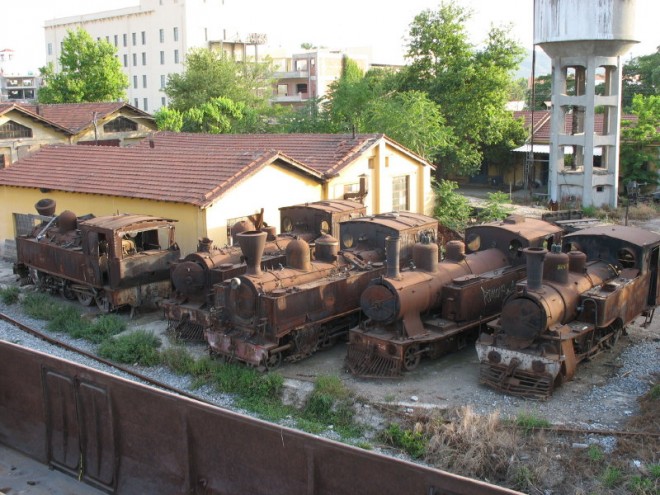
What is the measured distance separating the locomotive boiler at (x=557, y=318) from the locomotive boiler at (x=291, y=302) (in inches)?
126

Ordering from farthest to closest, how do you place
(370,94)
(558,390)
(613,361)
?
(370,94) → (613,361) → (558,390)

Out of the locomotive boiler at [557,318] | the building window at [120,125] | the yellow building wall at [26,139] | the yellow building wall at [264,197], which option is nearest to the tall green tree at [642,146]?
the yellow building wall at [264,197]

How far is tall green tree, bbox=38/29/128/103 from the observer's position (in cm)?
4493

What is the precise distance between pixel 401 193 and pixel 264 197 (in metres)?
6.64

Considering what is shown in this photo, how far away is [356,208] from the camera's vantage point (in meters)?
18.0

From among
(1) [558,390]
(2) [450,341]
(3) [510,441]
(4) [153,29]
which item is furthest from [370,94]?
(4) [153,29]

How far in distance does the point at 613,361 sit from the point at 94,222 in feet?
39.6

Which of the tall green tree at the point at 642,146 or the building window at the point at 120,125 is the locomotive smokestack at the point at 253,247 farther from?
the tall green tree at the point at 642,146

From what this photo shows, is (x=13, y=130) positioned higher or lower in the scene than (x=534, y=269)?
higher

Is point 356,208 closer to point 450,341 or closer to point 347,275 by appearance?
point 347,275

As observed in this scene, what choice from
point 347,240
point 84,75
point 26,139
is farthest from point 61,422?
point 84,75

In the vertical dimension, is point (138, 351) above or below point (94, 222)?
below

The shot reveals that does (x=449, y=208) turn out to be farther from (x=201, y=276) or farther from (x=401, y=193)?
(x=201, y=276)

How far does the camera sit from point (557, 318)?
1193 cm
